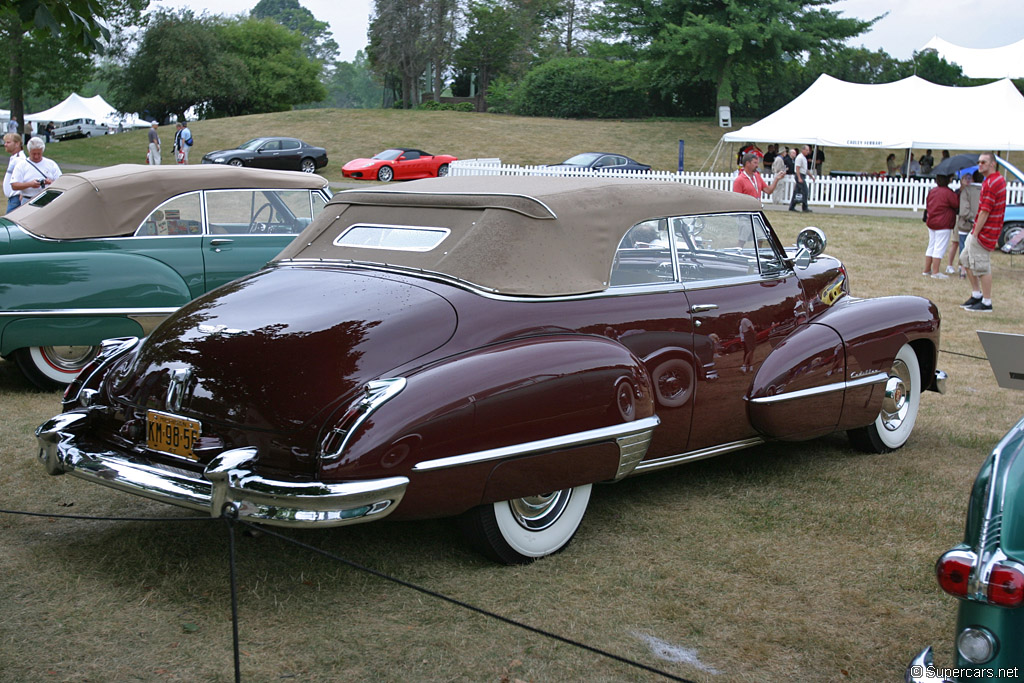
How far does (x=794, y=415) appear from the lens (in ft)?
17.0

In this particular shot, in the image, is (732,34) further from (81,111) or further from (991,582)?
(991,582)

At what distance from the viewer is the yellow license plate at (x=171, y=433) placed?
3.82 metres

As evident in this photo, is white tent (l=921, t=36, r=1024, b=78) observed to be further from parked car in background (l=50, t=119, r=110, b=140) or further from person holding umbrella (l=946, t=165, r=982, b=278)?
parked car in background (l=50, t=119, r=110, b=140)

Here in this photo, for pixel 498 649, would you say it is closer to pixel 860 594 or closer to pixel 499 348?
pixel 499 348

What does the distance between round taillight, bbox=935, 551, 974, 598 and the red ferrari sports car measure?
29093 millimetres

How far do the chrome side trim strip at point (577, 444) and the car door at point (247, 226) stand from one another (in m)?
4.37

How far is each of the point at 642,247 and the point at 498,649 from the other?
2183 millimetres

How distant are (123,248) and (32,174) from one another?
4793 mm

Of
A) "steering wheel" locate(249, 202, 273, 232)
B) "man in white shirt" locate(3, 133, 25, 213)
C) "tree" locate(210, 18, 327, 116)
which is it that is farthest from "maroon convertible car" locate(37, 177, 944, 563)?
"tree" locate(210, 18, 327, 116)

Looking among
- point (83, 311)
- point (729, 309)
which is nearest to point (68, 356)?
point (83, 311)

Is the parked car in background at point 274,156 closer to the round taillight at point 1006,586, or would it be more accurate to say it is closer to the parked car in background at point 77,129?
the parked car in background at point 77,129

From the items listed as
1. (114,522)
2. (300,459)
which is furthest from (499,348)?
(114,522)

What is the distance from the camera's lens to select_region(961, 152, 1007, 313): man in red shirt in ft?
35.4

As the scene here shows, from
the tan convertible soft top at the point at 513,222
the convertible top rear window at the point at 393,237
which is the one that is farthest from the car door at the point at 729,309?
the convertible top rear window at the point at 393,237
